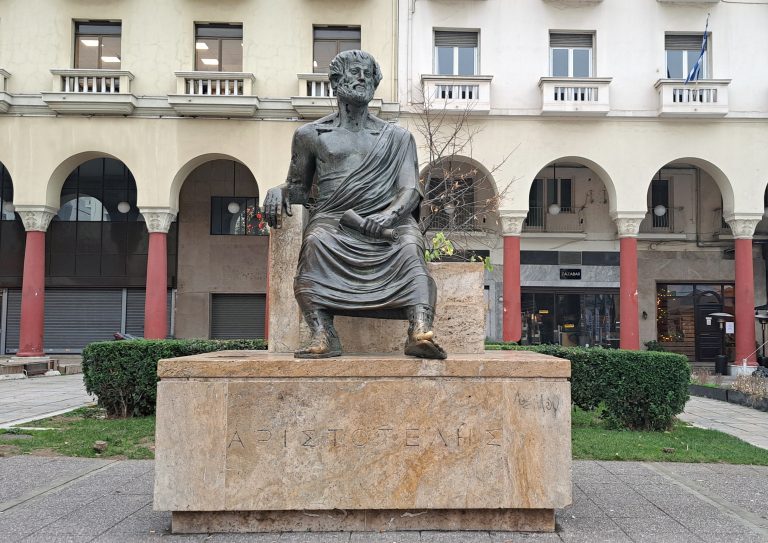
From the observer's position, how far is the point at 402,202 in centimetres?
487

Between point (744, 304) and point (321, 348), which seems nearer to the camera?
point (321, 348)

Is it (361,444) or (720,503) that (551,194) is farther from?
(361,444)

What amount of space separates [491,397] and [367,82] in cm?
254

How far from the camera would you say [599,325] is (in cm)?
2358

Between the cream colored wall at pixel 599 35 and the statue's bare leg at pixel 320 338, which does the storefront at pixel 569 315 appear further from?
the statue's bare leg at pixel 320 338

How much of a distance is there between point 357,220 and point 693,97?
59.8 ft

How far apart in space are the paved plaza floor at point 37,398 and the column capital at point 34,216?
4.72 meters

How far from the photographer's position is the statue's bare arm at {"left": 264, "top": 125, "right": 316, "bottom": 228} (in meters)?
5.12

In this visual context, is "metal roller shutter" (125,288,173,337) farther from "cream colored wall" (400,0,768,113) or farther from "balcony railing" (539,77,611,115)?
"balcony railing" (539,77,611,115)

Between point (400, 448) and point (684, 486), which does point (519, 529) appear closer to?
point (400, 448)

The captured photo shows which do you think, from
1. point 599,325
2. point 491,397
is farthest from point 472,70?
point 491,397

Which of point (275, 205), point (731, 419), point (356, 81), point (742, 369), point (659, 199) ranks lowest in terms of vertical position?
point (731, 419)

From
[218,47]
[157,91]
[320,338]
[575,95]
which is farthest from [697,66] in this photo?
[320,338]

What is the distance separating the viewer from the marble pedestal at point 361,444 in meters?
4.01
